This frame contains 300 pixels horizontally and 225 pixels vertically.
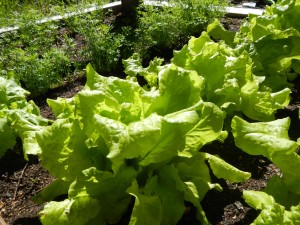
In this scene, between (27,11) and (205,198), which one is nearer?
(205,198)

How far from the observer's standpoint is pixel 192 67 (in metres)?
3.00

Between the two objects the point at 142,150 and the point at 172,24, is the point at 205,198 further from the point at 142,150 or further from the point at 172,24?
the point at 172,24

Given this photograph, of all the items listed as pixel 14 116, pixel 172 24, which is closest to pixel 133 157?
pixel 14 116

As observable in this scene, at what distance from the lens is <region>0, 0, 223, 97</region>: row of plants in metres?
3.84

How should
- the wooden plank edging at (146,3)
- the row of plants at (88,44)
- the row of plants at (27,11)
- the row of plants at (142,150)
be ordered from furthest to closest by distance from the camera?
the wooden plank edging at (146,3) < the row of plants at (27,11) < the row of plants at (88,44) < the row of plants at (142,150)

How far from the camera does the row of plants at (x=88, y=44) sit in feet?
→ 12.6

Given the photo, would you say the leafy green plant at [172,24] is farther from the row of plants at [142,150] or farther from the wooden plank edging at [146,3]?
the row of plants at [142,150]

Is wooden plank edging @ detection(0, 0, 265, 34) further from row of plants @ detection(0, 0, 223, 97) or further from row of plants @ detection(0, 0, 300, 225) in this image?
row of plants @ detection(0, 0, 300, 225)

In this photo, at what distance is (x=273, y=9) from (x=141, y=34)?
149 cm

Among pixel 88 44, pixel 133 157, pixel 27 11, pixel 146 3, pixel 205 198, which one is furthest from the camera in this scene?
pixel 146 3

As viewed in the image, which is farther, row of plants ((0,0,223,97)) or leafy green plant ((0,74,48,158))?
row of plants ((0,0,223,97))

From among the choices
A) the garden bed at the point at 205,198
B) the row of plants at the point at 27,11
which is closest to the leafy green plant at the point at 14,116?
the garden bed at the point at 205,198

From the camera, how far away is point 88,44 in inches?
164

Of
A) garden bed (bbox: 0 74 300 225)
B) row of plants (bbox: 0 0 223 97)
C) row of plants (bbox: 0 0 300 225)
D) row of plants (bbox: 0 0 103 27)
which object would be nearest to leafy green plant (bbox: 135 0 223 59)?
row of plants (bbox: 0 0 223 97)
